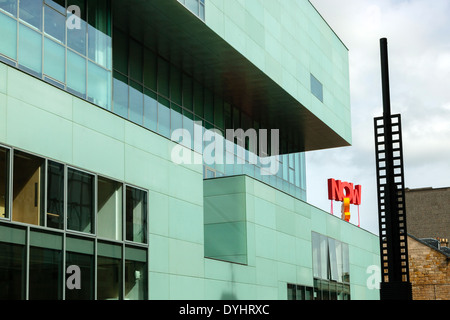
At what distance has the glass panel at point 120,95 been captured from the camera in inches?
1103

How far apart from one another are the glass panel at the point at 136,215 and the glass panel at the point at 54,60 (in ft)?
14.5

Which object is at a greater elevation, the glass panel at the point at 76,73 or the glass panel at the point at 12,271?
the glass panel at the point at 76,73

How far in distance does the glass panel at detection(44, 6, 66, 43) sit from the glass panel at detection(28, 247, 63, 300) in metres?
7.41

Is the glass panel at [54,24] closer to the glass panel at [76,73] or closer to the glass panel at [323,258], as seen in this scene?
the glass panel at [76,73]

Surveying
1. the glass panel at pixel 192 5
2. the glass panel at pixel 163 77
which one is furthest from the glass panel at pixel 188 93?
the glass panel at pixel 192 5

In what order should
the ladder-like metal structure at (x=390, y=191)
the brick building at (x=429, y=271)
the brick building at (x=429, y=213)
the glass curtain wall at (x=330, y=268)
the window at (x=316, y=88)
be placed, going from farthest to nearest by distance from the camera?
the brick building at (x=429, y=213) → the brick building at (x=429, y=271) → the window at (x=316, y=88) → the glass curtain wall at (x=330, y=268) → the ladder-like metal structure at (x=390, y=191)

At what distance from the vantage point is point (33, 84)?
63.5 ft

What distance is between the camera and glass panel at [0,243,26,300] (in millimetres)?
17391

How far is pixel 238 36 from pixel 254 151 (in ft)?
33.2

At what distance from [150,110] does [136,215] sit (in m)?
8.08

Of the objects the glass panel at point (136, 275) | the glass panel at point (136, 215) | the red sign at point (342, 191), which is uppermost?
the red sign at point (342, 191)

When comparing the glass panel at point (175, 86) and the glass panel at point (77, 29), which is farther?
the glass panel at point (175, 86)

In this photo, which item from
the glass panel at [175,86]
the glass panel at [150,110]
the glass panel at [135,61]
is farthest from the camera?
the glass panel at [175,86]

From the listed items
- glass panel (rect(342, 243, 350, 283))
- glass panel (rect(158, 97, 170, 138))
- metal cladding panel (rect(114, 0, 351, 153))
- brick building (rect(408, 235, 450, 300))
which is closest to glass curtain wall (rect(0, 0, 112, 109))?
metal cladding panel (rect(114, 0, 351, 153))
